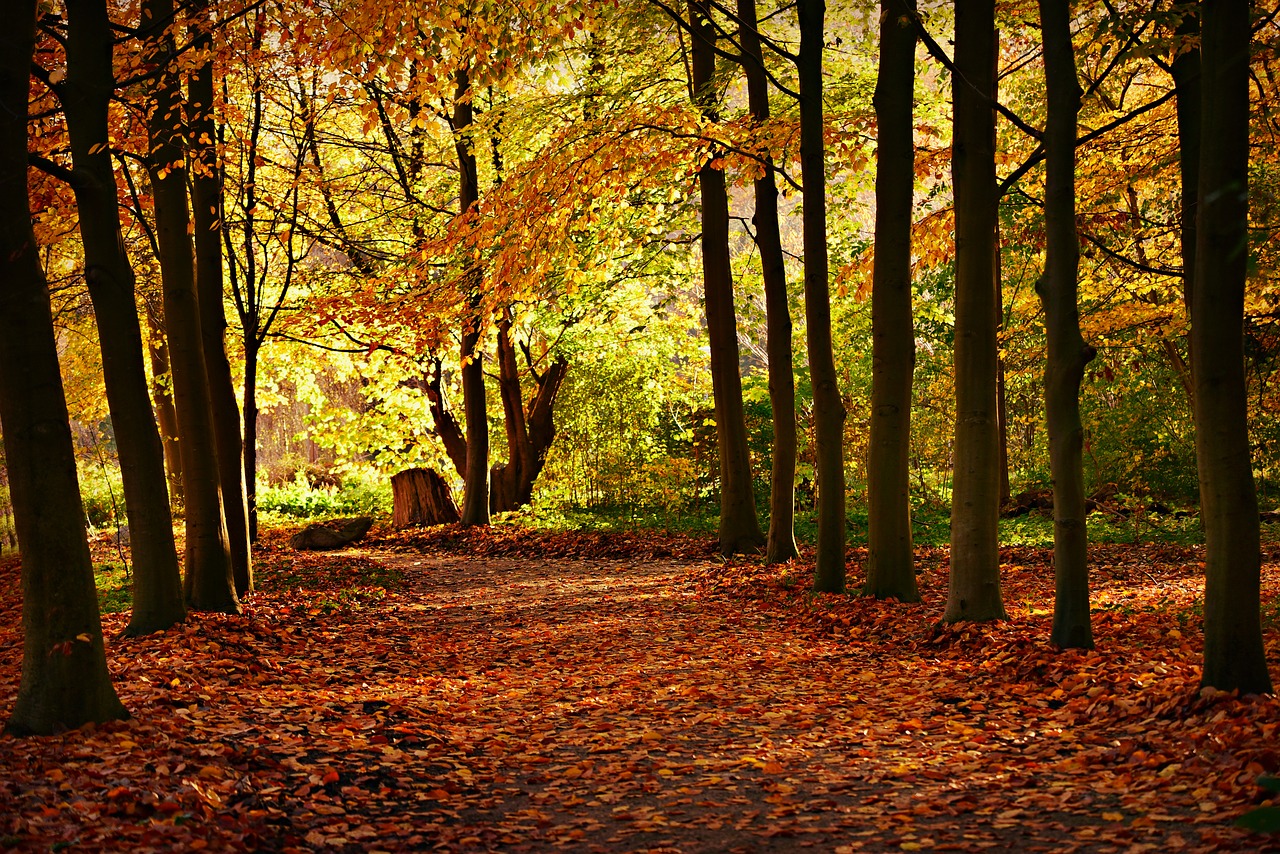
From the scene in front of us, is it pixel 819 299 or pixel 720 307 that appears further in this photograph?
pixel 720 307

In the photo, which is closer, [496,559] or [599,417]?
[496,559]

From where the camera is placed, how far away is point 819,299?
9469 millimetres

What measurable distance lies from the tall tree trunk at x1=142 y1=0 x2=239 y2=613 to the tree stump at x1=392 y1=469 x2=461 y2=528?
1150 cm

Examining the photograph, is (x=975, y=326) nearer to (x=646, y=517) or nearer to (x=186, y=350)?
(x=186, y=350)

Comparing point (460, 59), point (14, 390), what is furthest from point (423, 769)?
point (460, 59)

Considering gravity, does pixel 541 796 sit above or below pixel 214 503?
below

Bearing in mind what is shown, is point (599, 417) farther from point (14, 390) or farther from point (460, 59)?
point (14, 390)

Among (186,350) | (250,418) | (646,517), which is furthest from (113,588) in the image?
(646,517)

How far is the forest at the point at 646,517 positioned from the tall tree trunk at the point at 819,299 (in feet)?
0.13

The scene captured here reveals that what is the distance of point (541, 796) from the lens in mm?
4504

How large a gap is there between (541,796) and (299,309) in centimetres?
1116

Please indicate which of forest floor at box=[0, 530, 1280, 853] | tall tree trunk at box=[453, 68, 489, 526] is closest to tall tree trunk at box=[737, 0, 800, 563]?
forest floor at box=[0, 530, 1280, 853]

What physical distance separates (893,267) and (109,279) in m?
5.87

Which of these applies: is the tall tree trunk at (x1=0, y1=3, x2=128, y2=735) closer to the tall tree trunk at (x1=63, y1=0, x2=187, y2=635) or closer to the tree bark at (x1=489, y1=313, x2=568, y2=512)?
the tall tree trunk at (x1=63, y1=0, x2=187, y2=635)
